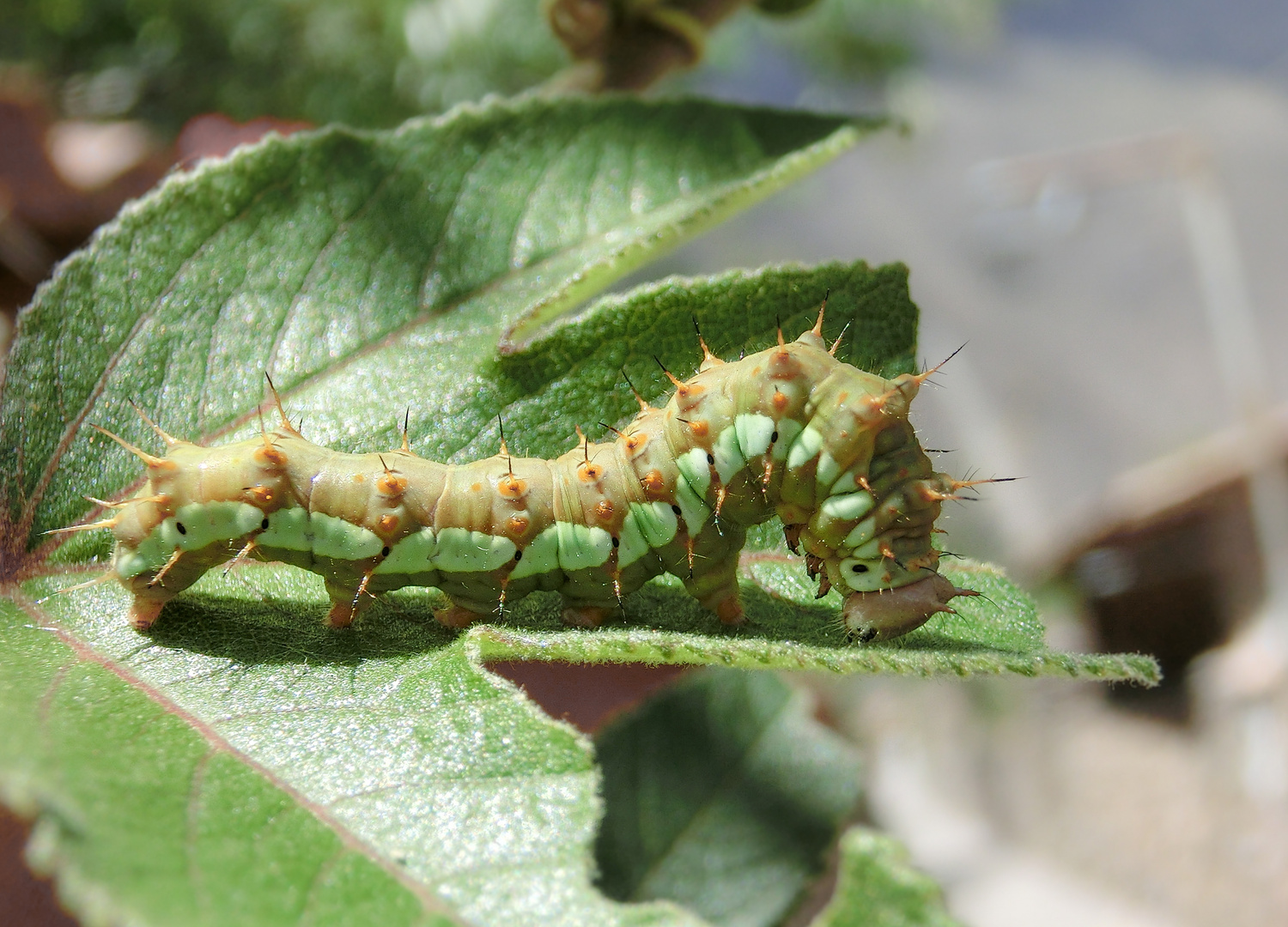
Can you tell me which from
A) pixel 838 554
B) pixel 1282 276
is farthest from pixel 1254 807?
pixel 838 554

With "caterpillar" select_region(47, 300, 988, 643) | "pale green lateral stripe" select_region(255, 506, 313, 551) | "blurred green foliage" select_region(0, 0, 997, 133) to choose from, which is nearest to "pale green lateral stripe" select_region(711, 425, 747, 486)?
"caterpillar" select_region(47, 300, 988, 643)

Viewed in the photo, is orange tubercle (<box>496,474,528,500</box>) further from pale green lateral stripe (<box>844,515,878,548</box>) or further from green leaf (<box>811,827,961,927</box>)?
green leaf (<box>811,827,961,927</box>)

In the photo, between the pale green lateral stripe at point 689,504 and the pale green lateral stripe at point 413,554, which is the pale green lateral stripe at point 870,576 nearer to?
the pale green lateral stripe at point 689,504

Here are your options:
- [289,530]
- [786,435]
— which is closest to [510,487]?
[289,530]

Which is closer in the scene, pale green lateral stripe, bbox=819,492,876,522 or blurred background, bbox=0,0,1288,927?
pale green lateral stripe, bbox=819,492,876,522

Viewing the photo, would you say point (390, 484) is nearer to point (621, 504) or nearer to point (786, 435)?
point (621, 504)

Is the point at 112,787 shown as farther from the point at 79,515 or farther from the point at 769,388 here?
the point at 769,388

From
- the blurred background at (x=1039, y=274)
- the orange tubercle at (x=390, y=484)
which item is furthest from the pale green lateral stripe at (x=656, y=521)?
the blurred background at (x=1039, y=274)
